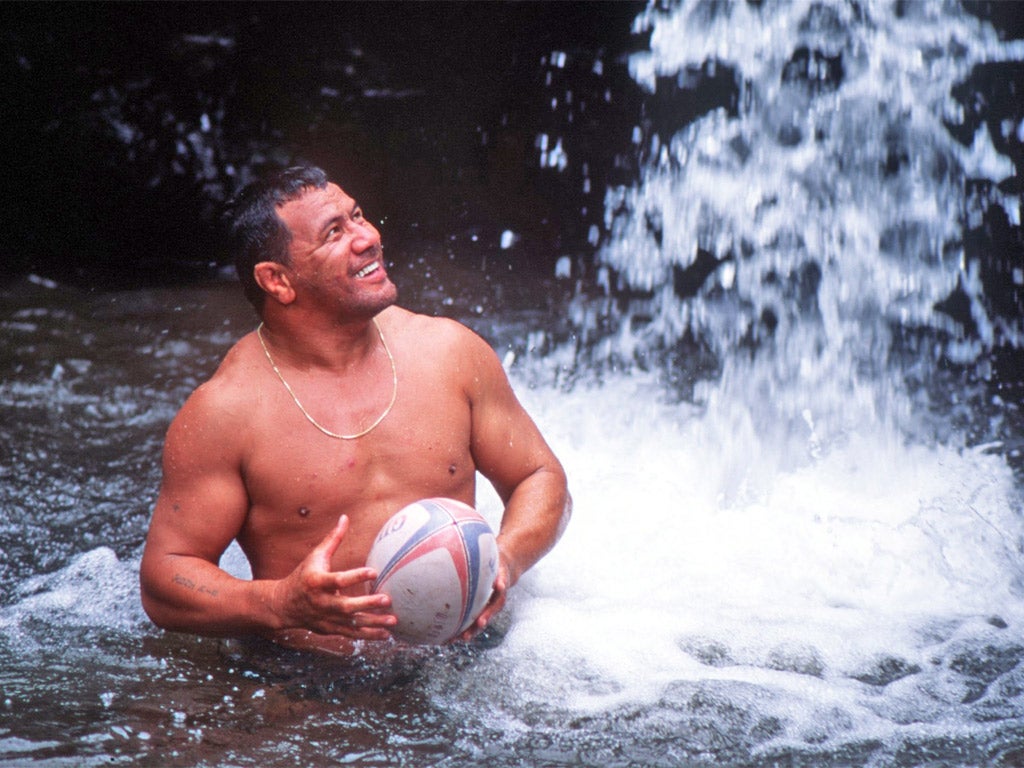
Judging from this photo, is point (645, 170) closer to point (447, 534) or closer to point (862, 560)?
point (862, 560)

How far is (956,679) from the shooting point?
400 centimetres

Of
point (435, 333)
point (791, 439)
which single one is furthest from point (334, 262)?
point (791, 439)

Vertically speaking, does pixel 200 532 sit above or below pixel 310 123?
below

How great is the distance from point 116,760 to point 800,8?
20.3 ft

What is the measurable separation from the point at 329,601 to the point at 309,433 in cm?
77

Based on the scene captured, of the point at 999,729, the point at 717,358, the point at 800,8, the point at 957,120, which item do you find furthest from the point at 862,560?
the point at 800,8

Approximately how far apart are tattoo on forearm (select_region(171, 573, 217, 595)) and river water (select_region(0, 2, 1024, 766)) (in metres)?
0.36

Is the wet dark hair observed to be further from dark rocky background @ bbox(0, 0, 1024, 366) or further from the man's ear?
dark rocky background @ bbox(0, 0, 1024, 366)

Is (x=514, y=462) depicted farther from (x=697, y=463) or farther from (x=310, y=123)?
(x=310, y=123)

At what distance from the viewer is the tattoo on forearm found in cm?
380

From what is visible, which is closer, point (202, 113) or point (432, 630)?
point (432, 630)

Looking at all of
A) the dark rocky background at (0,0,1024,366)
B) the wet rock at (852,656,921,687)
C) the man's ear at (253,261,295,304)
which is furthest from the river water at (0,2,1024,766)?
the man's ear at (253,261,295,304)

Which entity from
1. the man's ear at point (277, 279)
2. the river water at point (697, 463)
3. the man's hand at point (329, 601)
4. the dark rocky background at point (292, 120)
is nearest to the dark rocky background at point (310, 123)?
the dark rocky background at point (292, 120)

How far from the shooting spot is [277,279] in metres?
4.06
